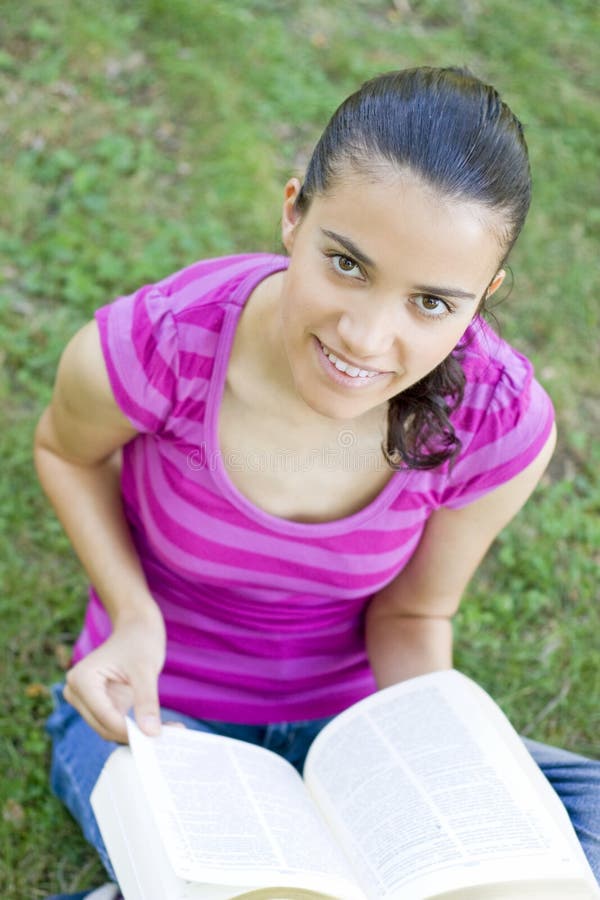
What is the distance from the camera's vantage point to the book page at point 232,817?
124 cm

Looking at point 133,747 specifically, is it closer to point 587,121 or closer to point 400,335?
point 400,335

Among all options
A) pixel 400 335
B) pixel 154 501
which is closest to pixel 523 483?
pixel 400 335

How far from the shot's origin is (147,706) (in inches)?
58.7

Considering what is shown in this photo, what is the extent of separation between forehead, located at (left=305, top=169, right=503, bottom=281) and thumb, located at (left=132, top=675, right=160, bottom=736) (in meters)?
0.72

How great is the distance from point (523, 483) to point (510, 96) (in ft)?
8.50

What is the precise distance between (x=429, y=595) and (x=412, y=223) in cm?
80

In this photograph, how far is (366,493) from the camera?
5.33ft

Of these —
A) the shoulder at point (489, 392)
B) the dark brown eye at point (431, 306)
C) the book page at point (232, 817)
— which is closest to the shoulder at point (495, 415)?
the shoulder at point (489, 392)

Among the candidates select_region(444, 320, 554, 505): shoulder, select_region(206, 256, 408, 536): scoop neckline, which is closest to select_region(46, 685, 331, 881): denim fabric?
select_region(206, 256, 408, 536): scoop neckline

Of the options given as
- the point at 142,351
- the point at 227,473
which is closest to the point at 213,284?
the point at 142,351

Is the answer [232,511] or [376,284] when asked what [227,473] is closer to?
[232,511]

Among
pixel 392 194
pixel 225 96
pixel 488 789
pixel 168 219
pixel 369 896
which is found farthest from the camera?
pixel 225 96

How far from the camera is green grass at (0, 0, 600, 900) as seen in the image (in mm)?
2307

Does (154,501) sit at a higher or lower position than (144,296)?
lower
